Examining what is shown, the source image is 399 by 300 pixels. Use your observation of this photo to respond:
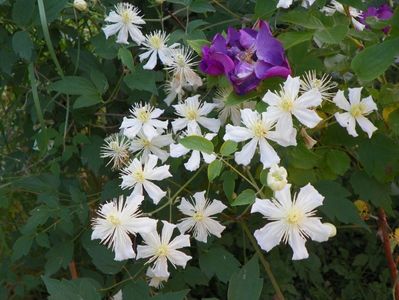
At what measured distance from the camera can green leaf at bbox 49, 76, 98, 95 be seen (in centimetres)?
116

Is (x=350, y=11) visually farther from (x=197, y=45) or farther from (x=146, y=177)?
(x=146, y=177)

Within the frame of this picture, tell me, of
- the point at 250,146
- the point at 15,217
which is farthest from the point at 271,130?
the point at 15,217

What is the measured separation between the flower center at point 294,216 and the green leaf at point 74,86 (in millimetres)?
553

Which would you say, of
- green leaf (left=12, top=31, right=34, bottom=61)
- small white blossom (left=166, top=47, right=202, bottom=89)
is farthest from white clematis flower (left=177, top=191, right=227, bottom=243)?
green leaf (left=12, top=31, right=34, bottom=61)

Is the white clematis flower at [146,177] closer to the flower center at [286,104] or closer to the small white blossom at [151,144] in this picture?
the small white blossom at [151,144]

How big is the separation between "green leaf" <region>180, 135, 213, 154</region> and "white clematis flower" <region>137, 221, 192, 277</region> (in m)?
0.12

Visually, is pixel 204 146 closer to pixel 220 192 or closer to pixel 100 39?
pixel 220 192

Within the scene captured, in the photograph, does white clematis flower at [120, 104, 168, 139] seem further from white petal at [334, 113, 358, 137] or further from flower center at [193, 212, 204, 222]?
white petal at [334, 113, 358, 137]

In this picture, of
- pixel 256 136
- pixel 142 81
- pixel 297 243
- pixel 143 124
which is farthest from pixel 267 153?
pixel 142 81

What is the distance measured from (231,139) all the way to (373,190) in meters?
0.31

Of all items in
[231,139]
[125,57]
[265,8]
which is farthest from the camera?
[125,57]

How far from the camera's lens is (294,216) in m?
0.76

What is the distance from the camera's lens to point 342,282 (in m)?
1.90

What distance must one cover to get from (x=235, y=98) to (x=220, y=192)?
280 mm
